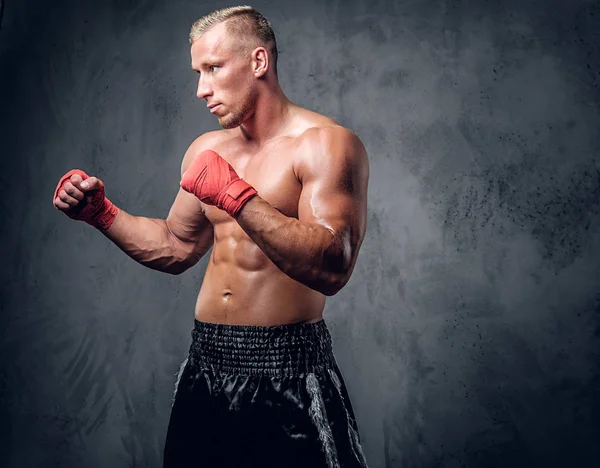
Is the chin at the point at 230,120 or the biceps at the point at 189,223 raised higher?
the chin at the point at 230,120

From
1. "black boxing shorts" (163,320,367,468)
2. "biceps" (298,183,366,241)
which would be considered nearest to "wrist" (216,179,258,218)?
"biceps" (298,183,366,241)

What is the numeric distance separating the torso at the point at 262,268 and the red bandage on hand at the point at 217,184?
0.63 ft

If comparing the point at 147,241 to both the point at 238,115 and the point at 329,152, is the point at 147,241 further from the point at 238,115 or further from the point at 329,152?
the point at 329,152

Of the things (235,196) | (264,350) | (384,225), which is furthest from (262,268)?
(384,225)

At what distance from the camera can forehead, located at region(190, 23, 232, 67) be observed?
1.87 m

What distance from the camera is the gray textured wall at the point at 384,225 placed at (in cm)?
274

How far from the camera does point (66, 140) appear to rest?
307 cm

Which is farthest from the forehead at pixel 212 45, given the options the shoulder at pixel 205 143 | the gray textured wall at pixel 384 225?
the gray textured wall at pixel 384 225

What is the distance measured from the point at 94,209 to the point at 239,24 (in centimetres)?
63

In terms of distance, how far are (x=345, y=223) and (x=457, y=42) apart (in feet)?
4.66

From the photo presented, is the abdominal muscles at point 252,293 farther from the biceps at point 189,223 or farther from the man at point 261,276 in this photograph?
the biceps at point 189,223

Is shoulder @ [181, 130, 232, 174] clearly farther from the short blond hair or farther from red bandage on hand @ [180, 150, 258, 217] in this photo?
red bandage on hand @ [180, 150, 258, 217]

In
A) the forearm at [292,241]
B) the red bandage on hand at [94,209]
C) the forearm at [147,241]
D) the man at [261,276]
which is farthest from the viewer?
the forearm at [147,241]

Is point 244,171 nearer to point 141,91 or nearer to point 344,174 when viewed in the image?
point 344,174
